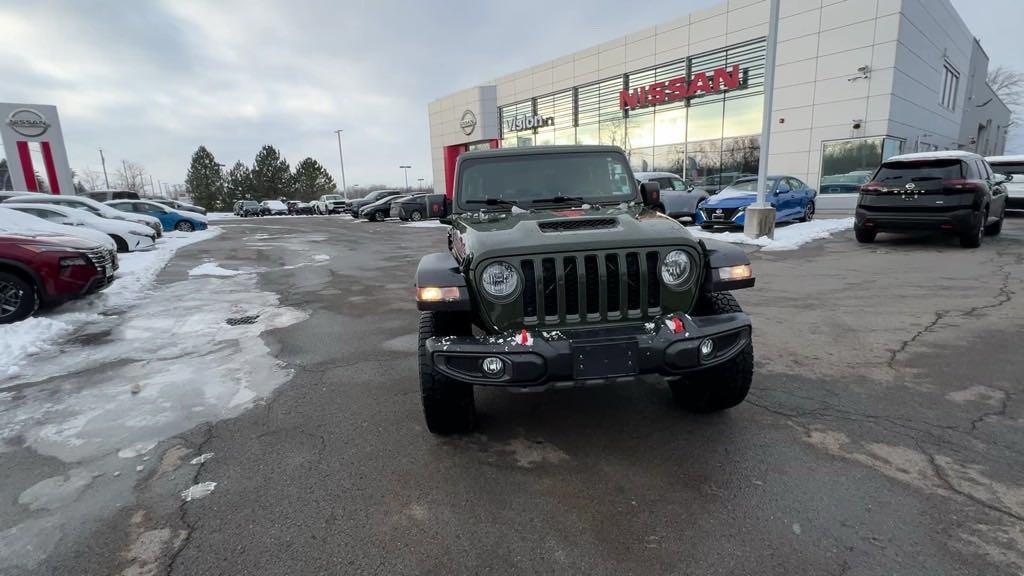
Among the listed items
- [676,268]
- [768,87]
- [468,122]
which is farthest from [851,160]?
[468,122]

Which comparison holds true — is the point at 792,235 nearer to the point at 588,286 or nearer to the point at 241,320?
the point at 588,286

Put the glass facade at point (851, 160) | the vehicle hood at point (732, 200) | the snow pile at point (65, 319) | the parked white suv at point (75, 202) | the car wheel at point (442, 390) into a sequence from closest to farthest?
the car wheel at point (442, 390), the snow pile at point (65, 319), the vehicle hood at point (732, 200), the parked white suv at point (75, 202), the glass facade at point (851, 160)

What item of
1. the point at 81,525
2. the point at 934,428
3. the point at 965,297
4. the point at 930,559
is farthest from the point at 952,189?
the point at 81,525

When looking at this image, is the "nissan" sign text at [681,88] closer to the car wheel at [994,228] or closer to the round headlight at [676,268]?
the car wheel at [994,228]

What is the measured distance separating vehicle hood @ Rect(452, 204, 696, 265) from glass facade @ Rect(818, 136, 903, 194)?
816 inches

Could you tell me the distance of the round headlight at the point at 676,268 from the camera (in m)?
2.87

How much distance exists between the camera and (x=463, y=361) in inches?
105

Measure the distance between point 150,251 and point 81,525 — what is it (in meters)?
13.8

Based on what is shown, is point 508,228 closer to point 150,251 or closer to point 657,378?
point 657,378

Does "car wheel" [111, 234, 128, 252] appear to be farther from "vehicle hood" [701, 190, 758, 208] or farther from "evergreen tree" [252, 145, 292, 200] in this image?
"evergreen tree" [252, 145, 292, 200]

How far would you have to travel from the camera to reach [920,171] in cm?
940

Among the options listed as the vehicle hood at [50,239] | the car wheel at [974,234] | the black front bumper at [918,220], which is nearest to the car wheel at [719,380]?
the vehicle hood at [50,239]

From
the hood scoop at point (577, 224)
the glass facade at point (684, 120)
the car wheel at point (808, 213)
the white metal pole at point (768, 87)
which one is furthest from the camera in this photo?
the glass facade at point (684, 120)

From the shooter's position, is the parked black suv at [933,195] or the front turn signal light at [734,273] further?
the parked black suv at [933,195]
